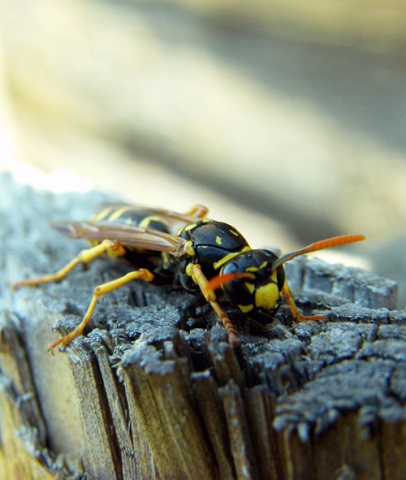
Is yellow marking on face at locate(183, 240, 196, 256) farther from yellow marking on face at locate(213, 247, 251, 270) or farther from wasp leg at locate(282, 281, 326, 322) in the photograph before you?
wasp leg at locate(282, 281, 326, 322)

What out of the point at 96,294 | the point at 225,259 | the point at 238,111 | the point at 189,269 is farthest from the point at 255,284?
the point at 238,111

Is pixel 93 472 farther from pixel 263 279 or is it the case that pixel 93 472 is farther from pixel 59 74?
pixel 59 74

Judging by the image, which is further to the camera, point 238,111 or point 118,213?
point 238,111

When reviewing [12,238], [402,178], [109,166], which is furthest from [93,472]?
[109,166]

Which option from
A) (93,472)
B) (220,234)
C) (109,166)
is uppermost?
(109,166)

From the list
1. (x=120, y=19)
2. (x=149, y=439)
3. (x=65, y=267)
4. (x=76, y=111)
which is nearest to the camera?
(x=149, y=439)

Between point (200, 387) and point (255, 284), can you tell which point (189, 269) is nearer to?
point (255, 284)
